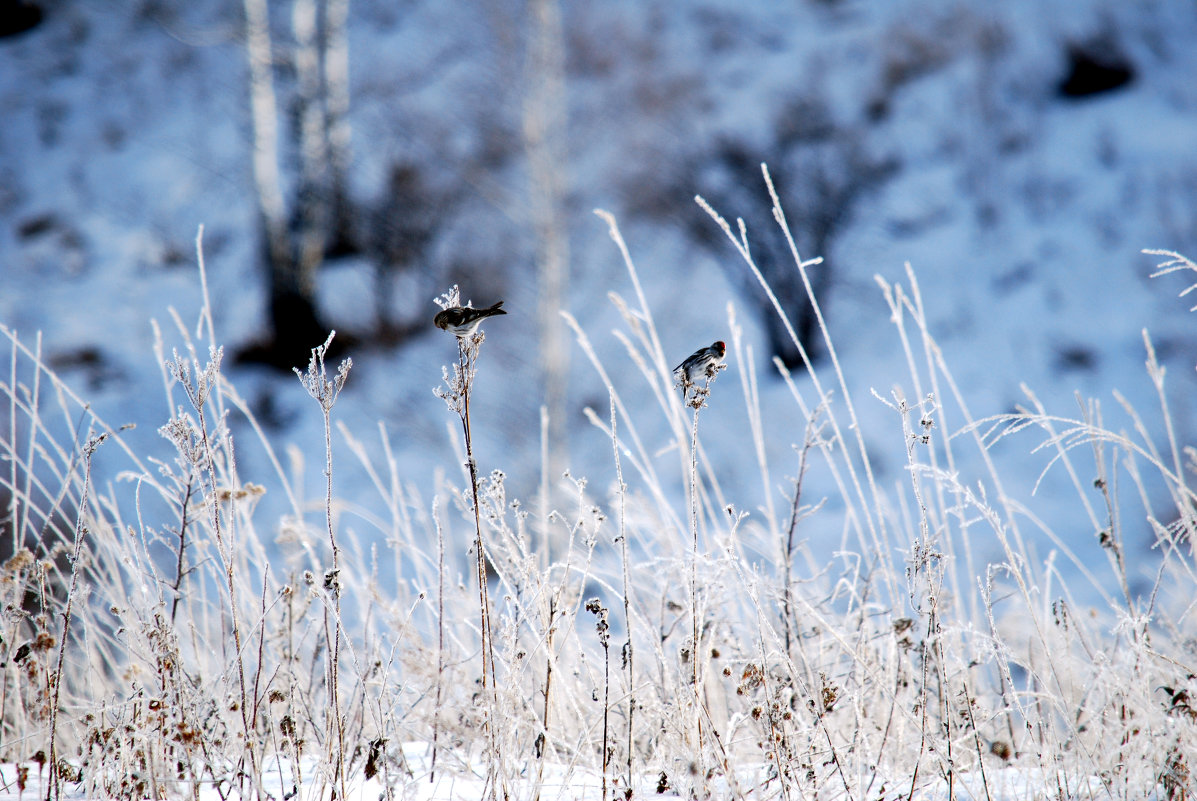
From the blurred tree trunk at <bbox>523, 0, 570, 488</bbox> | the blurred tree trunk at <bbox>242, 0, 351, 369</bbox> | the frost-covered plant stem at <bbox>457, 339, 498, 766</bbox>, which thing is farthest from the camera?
the blurred tree trunk at <bbox>242, 0, 351, 369</bbox>

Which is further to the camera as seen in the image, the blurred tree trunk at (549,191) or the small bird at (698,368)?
the blurred tree trunk at (549,191)

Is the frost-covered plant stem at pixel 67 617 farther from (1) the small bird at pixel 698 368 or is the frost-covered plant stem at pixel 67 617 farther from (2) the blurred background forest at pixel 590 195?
(2) the blurred background forest at pixel 590 195

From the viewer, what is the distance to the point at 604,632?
925mm

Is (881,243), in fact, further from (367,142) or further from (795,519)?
(795,519)

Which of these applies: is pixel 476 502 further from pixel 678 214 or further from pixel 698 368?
pixel 678 214

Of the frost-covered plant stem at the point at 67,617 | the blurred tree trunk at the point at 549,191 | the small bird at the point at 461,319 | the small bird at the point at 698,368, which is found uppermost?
the blurred tree trunk at the point at 549,191

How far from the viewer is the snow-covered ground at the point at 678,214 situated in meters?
4.52

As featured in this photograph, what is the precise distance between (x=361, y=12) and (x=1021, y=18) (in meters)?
5.46

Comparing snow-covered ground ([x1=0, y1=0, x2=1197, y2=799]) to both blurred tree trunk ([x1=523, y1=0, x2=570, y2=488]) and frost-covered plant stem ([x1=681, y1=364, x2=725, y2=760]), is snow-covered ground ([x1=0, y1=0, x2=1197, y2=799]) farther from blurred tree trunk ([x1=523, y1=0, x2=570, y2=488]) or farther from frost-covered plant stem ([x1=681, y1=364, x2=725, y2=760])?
frost-covered plant stem ([x1=681, y1=364, x2=725, y2=760])

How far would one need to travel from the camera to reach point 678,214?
205 inches

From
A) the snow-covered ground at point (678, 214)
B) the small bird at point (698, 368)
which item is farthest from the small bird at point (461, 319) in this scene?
the snow-covered ground at point (678, 214)

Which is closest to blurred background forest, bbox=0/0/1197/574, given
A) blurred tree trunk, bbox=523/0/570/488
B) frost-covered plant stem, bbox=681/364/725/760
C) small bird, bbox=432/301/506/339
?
blurred tree trunk, bbox=523/0/570/488

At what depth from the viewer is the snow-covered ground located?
4.52m

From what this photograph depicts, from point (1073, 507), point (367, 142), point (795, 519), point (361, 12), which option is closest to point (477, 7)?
point (367, 142)
